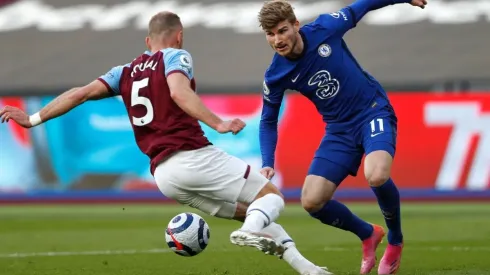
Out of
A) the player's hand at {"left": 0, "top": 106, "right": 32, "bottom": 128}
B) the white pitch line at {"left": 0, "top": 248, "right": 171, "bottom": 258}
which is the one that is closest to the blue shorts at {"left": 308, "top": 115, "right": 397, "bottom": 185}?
the player's hand at {"left": 0, "top": 106, "right": 32, "bottom": 128}

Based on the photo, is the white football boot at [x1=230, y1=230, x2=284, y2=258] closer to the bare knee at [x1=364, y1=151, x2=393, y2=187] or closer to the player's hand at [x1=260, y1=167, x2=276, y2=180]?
the player's hand at [x1=260, y1=167, x2=276, y2=180]

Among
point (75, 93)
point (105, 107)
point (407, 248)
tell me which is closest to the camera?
point (75, 93)

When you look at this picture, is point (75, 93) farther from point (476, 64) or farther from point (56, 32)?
point (56, 32)

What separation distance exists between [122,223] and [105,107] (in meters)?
3.80

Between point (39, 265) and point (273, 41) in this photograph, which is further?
point (39, 265)

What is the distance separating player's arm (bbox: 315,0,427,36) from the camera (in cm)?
816

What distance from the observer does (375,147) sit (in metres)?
7.88

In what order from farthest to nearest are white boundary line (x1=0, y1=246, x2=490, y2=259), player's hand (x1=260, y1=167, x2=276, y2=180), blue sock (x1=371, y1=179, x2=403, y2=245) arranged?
white boundary line (x1=0, y1=246, x2=490, y2=259) < blue sock (x1=371, y1=179, x2=403, y2=245) < player's hand (x1=260, y1=167, x2=276, y2=180)

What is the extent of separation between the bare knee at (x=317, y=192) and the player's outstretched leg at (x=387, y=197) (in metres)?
0.39

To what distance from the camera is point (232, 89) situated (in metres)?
24.3

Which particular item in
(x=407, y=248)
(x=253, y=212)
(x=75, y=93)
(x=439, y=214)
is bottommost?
(x=439, y=214)

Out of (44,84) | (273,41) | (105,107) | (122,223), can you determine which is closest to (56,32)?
(44,84)

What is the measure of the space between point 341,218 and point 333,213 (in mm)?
87

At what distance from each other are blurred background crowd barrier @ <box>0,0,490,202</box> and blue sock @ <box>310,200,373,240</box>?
8.46 meters
